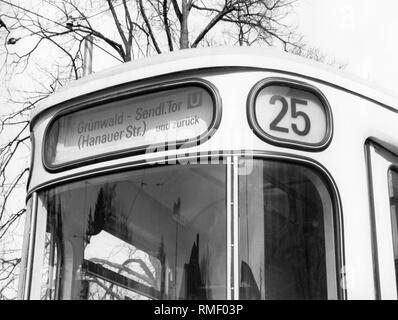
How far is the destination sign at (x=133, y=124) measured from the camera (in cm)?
372

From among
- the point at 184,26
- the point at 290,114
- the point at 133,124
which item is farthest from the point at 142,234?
the point at 184,26

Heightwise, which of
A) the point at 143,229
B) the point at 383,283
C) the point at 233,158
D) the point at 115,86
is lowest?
the point at 383,283

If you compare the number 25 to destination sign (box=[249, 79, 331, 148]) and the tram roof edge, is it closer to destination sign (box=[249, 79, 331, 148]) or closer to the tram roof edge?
destination sign (box=[249, 79, 331, 148])

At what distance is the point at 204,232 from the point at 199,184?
26 centimetres

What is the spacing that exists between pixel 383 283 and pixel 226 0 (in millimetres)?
11515

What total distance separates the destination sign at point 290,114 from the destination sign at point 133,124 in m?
0.27

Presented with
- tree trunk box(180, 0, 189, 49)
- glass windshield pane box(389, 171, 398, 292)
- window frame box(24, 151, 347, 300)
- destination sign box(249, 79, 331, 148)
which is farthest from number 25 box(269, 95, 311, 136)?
tree trunk box(180, 0, 189, 49)

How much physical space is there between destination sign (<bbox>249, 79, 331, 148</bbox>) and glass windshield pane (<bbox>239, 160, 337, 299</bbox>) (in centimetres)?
16

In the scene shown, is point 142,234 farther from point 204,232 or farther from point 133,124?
point 133,124

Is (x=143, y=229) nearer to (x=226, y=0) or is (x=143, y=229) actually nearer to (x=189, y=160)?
(x=189, y=160)

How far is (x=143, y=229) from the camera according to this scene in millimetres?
3906

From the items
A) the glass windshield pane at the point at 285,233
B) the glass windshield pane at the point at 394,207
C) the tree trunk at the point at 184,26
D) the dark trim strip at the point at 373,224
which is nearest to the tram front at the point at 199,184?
the glass windshield pane at the point at 285,233

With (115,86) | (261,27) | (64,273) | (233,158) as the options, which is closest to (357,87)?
(233,158)

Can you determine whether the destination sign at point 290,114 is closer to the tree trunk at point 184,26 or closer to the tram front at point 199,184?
the tram front at point 199,184
